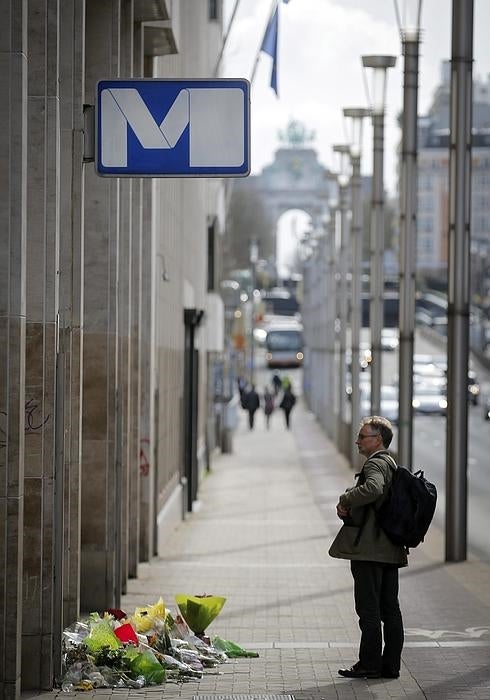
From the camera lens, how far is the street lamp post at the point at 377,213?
32.8 metres

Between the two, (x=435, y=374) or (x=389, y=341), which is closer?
(x=435, y=374)

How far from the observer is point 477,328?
128 meters

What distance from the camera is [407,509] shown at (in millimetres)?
10672

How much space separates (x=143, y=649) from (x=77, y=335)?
2.07m

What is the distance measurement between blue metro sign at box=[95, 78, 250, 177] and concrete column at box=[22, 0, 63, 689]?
947mm

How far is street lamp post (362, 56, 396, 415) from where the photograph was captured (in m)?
32.8

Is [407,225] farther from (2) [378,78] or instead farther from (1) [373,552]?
(1) [373,552]

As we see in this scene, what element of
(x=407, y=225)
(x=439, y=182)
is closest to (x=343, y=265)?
(x=407, y=225)

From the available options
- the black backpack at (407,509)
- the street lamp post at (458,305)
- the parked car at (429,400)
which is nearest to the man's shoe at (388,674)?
the black backpack at (407,509)

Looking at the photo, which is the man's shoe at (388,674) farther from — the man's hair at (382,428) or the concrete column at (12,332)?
the concrete column at (12,332)

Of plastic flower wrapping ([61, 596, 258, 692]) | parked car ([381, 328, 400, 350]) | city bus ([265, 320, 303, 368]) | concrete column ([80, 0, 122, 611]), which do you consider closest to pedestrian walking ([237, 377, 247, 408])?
parked car ([381, 328, 400, 350])

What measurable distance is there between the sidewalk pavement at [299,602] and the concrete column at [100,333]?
2.77 feet

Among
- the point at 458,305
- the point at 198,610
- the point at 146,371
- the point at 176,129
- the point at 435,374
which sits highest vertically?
the point at 176,129

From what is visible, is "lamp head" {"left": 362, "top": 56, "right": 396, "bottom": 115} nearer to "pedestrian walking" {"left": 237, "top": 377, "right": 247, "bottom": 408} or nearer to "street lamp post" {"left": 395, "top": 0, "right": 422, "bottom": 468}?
"street lamp post" {"left": 395, "top": 0, "right": 422, "bottom": 468}
